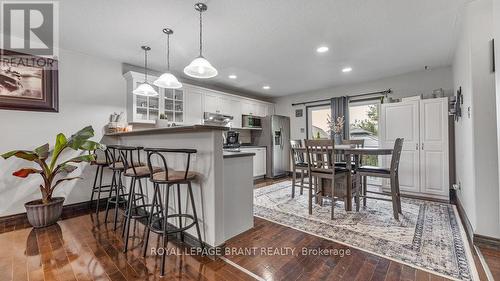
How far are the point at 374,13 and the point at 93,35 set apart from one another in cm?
354

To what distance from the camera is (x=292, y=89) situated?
5863 mm

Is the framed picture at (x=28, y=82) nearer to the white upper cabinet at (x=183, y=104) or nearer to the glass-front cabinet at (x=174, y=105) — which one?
the white upper cabinet at (x=183, y=104)

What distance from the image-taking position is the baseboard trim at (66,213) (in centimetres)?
279

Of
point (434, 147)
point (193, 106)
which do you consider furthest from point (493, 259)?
point (193, 106)

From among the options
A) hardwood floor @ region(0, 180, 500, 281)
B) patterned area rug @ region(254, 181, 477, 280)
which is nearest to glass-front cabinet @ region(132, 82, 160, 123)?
hardwood floor @ region(0, 180, 500, 281)

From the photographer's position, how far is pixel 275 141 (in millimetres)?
5938

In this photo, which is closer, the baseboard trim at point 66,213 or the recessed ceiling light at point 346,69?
the baseboard trim at point 66,213

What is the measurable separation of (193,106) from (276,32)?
8.41 ft

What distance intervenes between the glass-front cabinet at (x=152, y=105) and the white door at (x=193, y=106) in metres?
0.09

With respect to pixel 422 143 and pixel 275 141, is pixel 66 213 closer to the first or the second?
pixel 275 141

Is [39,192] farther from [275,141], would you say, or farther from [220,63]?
[275,141]

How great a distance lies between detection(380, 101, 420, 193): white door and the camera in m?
3.81

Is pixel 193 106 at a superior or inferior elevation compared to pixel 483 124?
superior

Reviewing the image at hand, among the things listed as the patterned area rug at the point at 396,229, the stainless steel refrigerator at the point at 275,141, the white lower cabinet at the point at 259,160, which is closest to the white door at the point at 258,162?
the white lower cabinet at the point at 259,160
